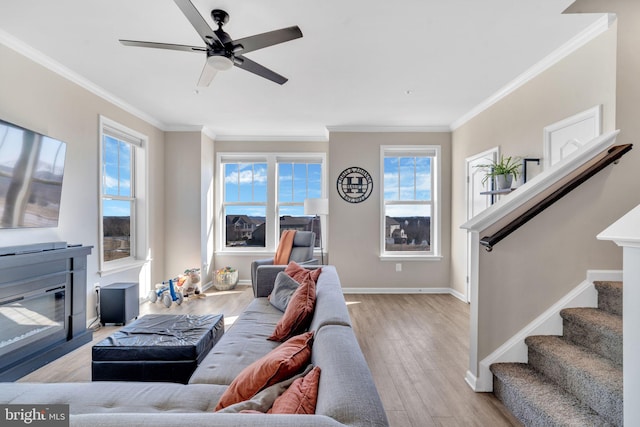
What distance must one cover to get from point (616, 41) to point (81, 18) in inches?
151

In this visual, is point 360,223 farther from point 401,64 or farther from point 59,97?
point 59,97

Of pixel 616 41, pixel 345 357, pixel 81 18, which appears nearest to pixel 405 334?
pixel 345 357

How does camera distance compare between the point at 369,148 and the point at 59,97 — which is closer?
the point at 59,97

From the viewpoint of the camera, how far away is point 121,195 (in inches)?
164

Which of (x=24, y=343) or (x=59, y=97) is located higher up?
(x=59, y=97)

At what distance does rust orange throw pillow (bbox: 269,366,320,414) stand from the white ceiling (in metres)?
2.21

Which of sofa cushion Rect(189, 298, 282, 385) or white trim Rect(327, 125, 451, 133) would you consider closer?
sofa cushion Rect(189, 298, 282, 385)

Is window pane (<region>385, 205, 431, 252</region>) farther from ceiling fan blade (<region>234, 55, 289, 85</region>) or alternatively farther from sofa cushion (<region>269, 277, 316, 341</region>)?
sofa cushion (<region>269, 277, 316, 341</region>)

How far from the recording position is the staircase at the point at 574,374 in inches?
64.1

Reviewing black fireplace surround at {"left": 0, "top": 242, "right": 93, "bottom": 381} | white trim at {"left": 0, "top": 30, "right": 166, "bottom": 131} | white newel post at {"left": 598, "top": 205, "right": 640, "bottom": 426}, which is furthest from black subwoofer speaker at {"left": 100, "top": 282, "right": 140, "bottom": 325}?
white newel post at {"left": 598, "top": 205, "right": 640, "bottom": 426}

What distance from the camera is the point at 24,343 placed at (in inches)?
98.2

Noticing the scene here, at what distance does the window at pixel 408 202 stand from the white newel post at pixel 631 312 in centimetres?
384

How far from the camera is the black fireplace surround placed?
236 centimetres

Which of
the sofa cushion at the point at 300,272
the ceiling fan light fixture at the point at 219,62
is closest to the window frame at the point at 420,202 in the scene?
the sofa cushion at the point at 300,272
